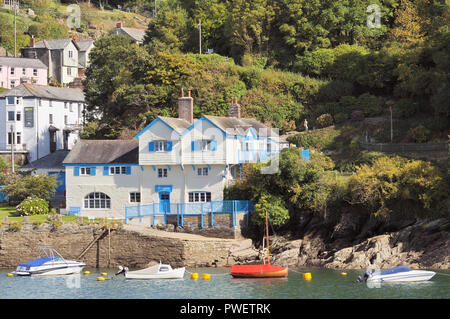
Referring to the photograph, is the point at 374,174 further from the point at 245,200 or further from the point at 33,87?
the point at 33,87

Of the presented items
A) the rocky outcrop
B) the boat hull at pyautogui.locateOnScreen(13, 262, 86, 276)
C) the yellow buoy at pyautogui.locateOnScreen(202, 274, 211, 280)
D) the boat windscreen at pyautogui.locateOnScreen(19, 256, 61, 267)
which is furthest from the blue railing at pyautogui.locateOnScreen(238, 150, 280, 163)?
the boat windscreen at pyautogui.locateOnScreen(19, 256, 61, 267)

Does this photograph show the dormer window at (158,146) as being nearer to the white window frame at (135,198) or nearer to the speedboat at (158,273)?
the white window frame at (135,198)

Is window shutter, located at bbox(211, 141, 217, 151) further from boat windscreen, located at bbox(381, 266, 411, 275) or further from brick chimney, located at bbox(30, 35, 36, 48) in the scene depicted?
brick chimney, located at bbox(30, 35, 36, 48)

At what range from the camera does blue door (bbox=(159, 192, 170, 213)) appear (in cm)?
5766

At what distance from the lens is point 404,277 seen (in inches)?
1721

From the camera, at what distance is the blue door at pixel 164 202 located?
189 feet

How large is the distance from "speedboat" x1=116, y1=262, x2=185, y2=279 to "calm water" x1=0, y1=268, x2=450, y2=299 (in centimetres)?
68

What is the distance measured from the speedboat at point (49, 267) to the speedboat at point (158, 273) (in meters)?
4.44

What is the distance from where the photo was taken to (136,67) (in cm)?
7400

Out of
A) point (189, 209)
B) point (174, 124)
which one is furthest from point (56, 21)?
point (189, 209)

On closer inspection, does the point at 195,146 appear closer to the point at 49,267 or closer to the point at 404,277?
the point at 49,267

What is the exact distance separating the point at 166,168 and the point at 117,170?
4036mm

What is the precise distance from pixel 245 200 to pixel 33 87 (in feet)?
142

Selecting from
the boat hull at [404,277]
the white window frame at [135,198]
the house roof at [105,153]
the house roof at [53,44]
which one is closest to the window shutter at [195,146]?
the house roof at [105,153]
